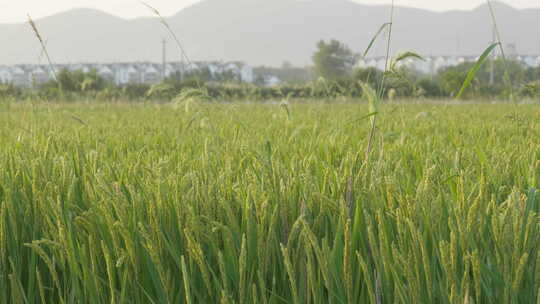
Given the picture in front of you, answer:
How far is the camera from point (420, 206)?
3.06 ft

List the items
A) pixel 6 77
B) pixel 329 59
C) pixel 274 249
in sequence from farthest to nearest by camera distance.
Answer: pixel 329 59 → pixel 6 77 → pixel 274 249

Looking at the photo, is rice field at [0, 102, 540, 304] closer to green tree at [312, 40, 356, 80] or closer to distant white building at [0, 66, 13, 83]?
distant white building at [0, 66, 13, 83]

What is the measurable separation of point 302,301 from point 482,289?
1.06 feet

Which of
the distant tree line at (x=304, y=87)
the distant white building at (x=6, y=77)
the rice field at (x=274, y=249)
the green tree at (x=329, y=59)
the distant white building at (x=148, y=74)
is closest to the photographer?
the rice field at (x=274, y=249)

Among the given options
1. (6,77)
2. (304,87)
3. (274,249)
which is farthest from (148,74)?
(274,249)

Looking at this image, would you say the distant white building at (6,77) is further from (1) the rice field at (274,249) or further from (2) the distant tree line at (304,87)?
(1) the rice field at (274,249)

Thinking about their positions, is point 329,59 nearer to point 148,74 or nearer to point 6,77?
point 148,74

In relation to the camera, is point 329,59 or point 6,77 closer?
point 6,77

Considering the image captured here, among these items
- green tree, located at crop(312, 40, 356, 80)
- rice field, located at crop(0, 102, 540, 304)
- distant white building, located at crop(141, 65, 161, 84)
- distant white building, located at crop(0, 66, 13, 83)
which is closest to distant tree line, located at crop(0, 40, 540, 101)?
distant white building, located at crop(0, 66, 13, 83)

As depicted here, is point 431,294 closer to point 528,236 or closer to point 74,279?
point 528,236

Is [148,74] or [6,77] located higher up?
[148,74]

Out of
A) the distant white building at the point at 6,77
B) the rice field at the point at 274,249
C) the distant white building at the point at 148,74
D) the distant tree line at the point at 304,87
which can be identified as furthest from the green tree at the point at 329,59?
the rice field at the point at 274,249

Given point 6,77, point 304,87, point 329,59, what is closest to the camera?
point 6,77

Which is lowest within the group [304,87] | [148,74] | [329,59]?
[304,87]
